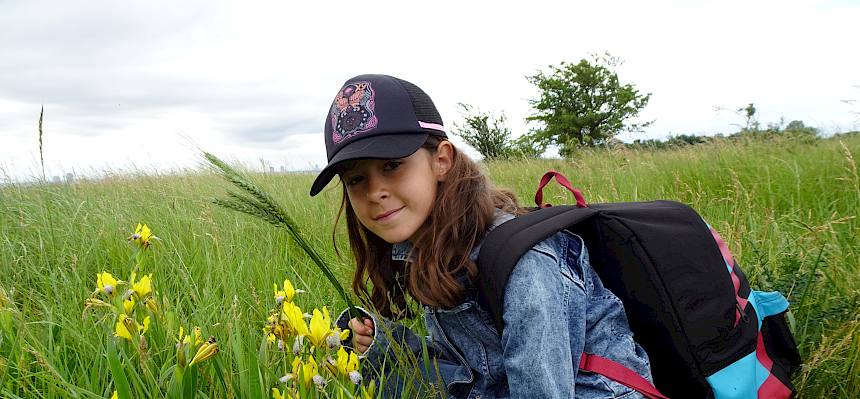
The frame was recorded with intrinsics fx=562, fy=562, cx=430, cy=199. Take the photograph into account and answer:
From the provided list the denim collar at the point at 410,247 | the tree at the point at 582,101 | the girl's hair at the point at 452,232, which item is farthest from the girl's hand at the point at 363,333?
the tree at the point at 582,101

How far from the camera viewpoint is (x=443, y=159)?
6.14 feet

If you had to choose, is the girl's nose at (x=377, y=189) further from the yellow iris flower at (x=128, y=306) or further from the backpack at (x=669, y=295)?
the yellow iris flower at (x=128, y=306)

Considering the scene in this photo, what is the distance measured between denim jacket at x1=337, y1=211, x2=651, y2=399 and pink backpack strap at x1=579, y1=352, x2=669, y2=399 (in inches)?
0.6

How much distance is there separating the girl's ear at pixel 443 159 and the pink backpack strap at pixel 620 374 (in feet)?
2.36

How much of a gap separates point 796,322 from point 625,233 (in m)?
1.04

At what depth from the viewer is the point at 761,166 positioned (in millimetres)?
4582

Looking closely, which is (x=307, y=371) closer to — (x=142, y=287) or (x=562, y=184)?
(x=142, y=287)

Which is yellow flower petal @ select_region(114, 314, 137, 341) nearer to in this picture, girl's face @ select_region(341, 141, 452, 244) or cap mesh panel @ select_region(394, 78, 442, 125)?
girl's face @ select_region(341, 141, 452, 244)

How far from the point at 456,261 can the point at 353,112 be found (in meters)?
0.56

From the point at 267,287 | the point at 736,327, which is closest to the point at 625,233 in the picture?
the point at 736,327

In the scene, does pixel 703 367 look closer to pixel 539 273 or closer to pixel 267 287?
pixel 539 273

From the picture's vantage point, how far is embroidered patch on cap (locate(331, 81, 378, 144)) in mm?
1728

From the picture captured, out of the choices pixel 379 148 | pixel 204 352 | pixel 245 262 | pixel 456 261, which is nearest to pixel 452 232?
pixel 456 261

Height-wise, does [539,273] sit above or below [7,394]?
above
